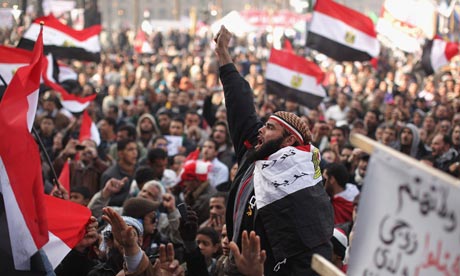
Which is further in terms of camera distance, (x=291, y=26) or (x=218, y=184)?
(x=291, y=26)

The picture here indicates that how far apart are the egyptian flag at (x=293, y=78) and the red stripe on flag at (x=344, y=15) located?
0.71 m

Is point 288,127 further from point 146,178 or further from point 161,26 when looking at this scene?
point 161,26

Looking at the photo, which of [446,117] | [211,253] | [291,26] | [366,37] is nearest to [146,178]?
[211,253]

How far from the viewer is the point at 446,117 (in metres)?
13.9

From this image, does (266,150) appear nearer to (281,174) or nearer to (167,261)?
(281,174)

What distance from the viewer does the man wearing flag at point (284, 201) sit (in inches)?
182

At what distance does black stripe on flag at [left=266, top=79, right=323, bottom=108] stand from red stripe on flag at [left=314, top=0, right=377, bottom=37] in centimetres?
109

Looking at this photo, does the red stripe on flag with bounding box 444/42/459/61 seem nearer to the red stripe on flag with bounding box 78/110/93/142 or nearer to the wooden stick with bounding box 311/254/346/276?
the red stripe on flag with bounding box 78/110/93/142

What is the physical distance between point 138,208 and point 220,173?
324 cm

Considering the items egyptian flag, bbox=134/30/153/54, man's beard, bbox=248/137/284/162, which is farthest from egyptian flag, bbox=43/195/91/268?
egyptian flag, bbox=134/30/153/54

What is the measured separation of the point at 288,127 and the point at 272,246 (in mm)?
613

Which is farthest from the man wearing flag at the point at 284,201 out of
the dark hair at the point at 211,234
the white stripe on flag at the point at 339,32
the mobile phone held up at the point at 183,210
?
the white stripe on flag at the point at 339,32

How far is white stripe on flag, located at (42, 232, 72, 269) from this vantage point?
209 inches

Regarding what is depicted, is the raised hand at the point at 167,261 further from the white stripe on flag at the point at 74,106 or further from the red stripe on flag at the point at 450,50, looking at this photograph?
the red stripe on flag at the point at 450,50
